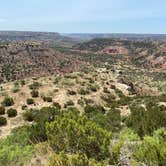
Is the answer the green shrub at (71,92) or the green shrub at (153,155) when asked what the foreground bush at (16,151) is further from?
the green shrub at (71,92)

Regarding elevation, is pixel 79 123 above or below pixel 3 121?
above

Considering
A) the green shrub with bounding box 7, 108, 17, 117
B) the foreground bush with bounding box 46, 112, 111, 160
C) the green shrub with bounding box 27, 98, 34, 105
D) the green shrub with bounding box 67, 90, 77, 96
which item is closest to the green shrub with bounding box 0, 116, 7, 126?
the green shrub with bounding box 7, 108, 17, 117

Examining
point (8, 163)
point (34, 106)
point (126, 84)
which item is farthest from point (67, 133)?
point (126, 84)

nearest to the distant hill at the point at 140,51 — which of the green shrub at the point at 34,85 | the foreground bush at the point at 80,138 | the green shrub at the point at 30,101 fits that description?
the green shrub at the point at 34,85

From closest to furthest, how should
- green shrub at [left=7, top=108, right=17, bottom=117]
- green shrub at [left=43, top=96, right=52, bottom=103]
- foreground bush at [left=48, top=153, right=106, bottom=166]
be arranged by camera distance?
foreground bush at [left=48, top=153, right=106, bottom=166] < green shrub at [left=7, top=108, right=17, bottom=117] < green shrub at [left=43, top=96, right=52, bottom=103]

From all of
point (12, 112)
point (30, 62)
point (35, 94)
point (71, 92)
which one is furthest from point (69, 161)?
point (30, 62)

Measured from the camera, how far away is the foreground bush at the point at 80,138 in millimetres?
13469

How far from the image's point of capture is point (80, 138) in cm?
1380

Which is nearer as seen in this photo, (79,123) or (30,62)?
(79,123)

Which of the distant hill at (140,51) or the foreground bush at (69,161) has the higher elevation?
the foreground bush at (69,161)

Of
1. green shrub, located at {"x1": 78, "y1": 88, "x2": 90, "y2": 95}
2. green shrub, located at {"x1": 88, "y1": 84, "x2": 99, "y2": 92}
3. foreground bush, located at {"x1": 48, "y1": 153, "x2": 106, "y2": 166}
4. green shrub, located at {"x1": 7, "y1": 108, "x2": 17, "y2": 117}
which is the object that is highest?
foreground bush, located at {"x1": 48, "y1": 153, "x2": 106, "y2": 166}

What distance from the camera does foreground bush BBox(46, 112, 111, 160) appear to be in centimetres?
1347

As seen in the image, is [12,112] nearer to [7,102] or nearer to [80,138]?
[7,102]

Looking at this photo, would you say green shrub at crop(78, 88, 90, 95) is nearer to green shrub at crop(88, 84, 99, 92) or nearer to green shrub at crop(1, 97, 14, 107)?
green shrub at crop(88, 84, 99, 92)
